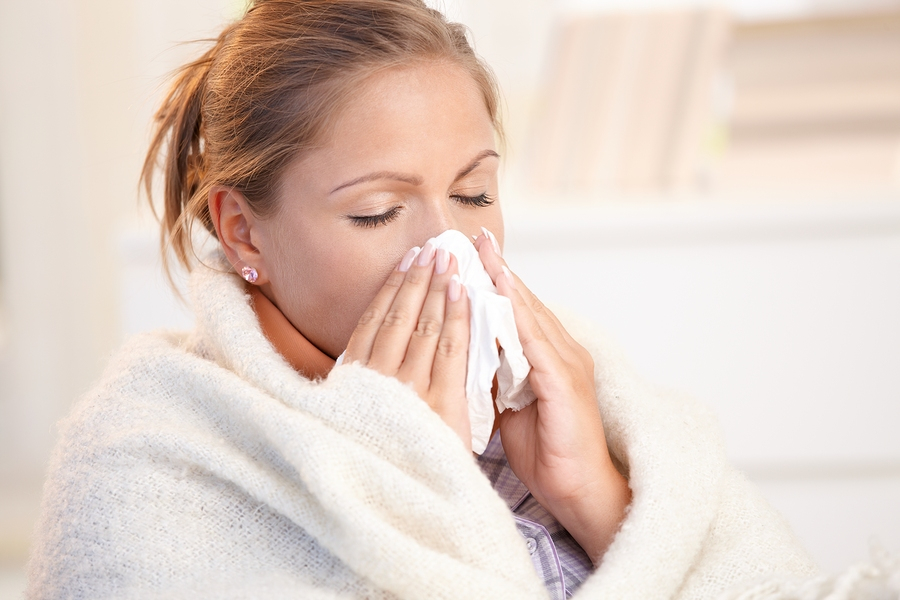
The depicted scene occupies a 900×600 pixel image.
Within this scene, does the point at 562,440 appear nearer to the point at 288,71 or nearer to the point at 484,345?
the point at 484,345

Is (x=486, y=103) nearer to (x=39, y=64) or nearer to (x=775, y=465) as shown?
(x=775, y=465)

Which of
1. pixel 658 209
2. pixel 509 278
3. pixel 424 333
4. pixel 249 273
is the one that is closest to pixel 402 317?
pixel 424 333

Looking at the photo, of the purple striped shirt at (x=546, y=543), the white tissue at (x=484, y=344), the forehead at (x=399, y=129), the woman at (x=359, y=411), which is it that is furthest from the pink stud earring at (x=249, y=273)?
the purple striped shirt at (x=546, y=543)

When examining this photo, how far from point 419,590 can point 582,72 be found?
5.36 feet

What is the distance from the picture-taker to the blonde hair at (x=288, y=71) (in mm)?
1044

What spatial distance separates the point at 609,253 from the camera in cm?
181

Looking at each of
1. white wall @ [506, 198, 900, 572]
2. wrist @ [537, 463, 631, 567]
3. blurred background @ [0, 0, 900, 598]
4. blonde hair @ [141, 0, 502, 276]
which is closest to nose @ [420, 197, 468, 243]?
blonde hair @ [141, 0, 502, 276]

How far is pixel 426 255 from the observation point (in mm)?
980

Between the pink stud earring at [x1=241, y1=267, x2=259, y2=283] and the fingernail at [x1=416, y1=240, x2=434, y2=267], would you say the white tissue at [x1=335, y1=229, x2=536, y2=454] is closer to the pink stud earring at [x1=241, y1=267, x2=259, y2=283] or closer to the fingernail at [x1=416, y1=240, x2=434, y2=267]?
the fingernail at [x1=416, y1=240, x2=434, y2=267]

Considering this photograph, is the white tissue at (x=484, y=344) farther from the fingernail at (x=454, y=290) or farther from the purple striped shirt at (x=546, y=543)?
the purple striped shirt at (x=546, y=543)

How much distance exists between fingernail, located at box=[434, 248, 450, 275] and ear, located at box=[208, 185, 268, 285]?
259 mm

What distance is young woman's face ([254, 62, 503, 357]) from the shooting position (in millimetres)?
1001

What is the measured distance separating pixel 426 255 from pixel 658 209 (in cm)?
95

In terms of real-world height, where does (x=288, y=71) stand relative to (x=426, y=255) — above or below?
above
